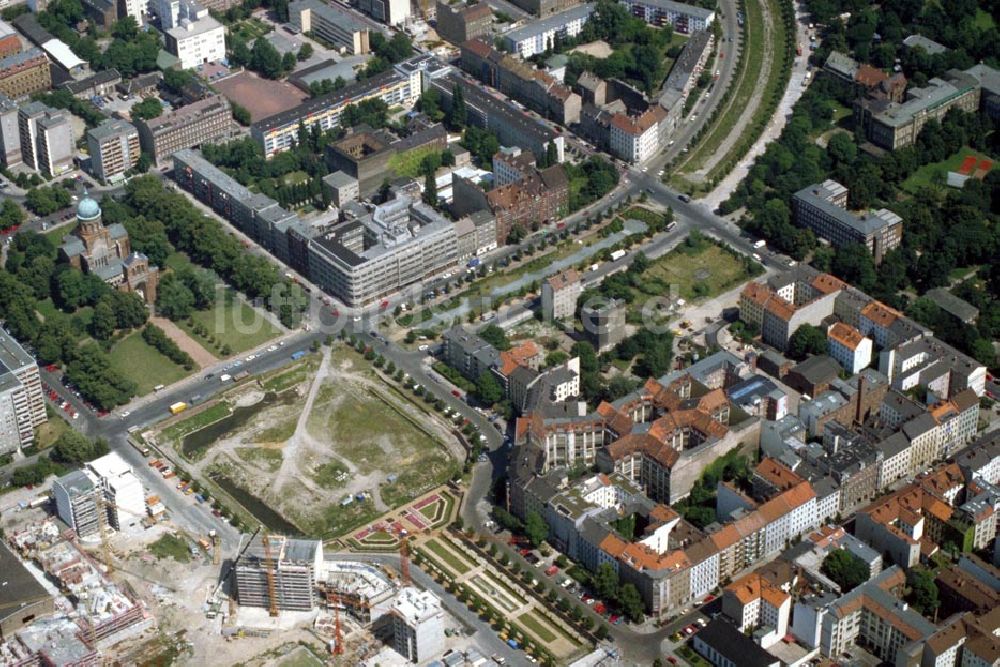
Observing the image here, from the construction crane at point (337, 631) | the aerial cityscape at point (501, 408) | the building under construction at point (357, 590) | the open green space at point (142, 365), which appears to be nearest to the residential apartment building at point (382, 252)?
the aerial cityscape at point (501, 408)

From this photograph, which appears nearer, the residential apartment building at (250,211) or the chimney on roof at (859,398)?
the chimney on roof at (859,398)

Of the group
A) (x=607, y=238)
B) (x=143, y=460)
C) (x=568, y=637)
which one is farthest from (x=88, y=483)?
(x=607, y=238)

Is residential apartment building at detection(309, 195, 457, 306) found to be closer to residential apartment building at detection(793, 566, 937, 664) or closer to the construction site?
the construction site

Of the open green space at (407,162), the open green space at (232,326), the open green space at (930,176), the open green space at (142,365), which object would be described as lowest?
the open green space at (142,365)

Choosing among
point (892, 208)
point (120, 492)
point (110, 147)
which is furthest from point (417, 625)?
point (110, 147)

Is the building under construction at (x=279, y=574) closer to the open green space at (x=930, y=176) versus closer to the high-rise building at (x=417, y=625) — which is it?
the high-rise building at (x=417, y=625)

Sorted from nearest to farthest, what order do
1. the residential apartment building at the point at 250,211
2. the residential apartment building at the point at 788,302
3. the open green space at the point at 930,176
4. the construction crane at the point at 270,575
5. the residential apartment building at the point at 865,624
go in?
the residential apartment building at the point at 865,624, the construction crane at the point at 270,575, the residential apartment building at the point at 788,302, the residential apartment building at the point at 250,211, the open green space at the point at 930,176

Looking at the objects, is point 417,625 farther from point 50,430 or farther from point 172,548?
point 50,430
